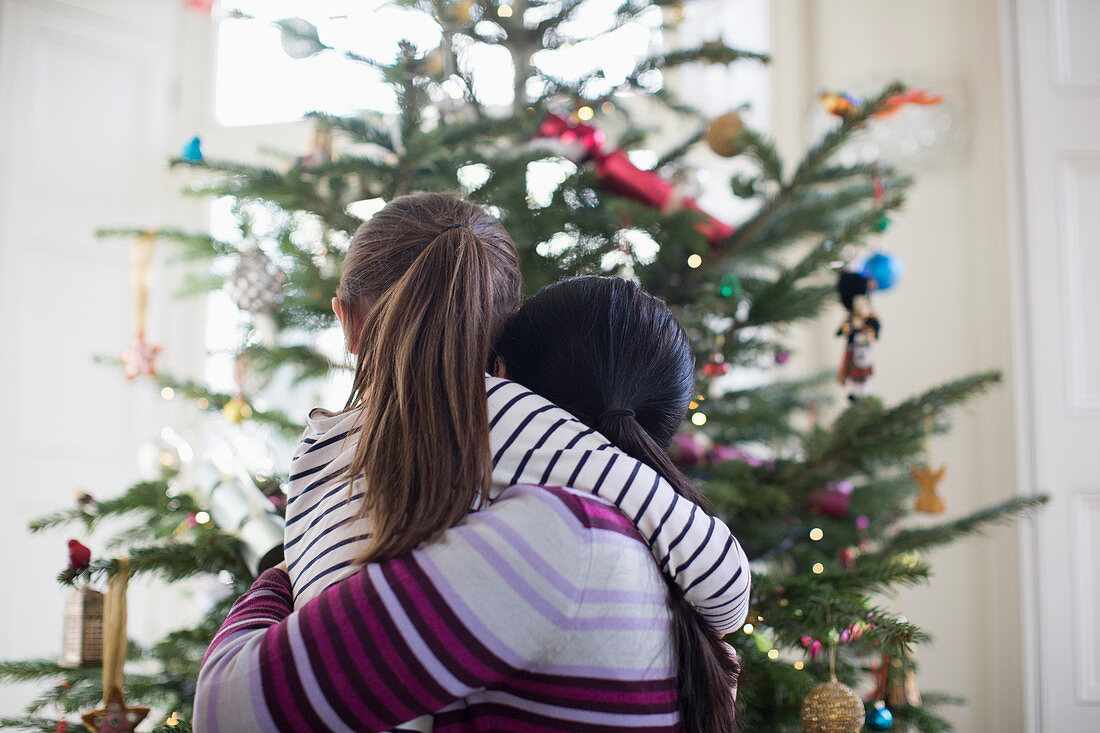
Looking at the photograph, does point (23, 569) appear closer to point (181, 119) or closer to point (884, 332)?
point (181, 119)

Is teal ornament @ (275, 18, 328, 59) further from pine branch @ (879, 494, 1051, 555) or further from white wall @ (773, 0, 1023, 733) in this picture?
white wall @ (773, 0, 1023, 733)

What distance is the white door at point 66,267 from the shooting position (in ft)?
7.53

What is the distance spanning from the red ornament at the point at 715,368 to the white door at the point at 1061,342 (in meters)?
1.02

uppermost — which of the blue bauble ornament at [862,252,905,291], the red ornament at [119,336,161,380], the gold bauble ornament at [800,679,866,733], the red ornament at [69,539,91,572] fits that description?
the blue bauble ornament at [862,252,905,291]

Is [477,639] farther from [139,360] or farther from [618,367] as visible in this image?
[139,360]

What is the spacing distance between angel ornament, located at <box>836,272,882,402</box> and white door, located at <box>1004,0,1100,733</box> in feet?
2.70

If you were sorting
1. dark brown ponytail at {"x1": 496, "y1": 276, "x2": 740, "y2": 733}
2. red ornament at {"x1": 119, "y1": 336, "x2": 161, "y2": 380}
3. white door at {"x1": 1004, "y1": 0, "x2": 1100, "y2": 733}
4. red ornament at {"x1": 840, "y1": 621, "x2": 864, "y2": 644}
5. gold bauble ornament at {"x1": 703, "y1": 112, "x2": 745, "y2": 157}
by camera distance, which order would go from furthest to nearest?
white door at {"x1": 1004, "y1": 0, "x2": 1100, "y2": 733} < red ornament at {"x1": 119, "y1": 336, "x2": 161, "y2": 380} < gold bauble ornament at {"x1": 703, "y1": 112, "x2": 745, "y2": 157} < red ornament at {"x1": 840, "y1": 621, "x2": 864, "y2": 644} < dark brown ponytail at {"x1": 496, "y1": 276, "x2": 740, "y2": 733}

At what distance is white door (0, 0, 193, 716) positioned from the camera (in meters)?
2.29

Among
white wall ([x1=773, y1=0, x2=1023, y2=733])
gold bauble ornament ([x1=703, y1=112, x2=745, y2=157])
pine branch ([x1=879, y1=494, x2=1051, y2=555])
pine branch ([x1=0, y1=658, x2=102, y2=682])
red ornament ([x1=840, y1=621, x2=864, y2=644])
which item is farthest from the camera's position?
white wall ([x1=773, y1=0, x2=1023, y2=733])

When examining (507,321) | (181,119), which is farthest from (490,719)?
(181,119)

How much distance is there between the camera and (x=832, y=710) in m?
0.94

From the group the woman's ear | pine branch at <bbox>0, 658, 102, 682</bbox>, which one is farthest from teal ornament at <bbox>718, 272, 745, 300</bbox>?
pine branch at <bbox>0, 658, 102, 682</bbox>

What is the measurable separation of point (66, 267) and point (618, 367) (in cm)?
234

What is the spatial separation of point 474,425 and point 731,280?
0.67m
